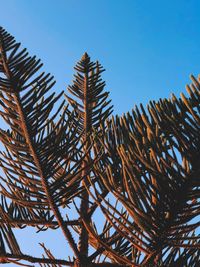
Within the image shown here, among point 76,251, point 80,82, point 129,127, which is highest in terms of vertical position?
point 80,82

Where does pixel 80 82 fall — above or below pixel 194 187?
above

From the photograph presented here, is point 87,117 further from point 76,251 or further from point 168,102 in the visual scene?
point 168,102

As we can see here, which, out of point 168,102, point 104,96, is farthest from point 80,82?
point 168,102

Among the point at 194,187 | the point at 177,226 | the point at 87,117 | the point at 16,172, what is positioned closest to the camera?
the point at 194,187

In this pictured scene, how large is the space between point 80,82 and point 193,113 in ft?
7.28

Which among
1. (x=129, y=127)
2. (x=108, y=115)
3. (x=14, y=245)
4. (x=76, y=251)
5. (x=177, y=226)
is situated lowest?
(x=177, y=226)

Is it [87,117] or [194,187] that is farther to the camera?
[87,117]

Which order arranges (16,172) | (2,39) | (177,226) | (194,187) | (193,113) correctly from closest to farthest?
(193,113) < (194,187) < (177,226) < (2,39) < (16,172)

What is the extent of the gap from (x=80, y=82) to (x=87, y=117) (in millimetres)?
380

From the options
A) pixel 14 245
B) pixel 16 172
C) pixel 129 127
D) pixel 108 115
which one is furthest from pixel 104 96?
pixel 14 245

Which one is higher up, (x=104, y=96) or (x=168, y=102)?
(x=104, y=96)

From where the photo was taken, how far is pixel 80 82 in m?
4.21

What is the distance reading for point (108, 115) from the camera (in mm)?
4168

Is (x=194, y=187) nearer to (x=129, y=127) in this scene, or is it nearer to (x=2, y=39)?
(x=129, y=127)
